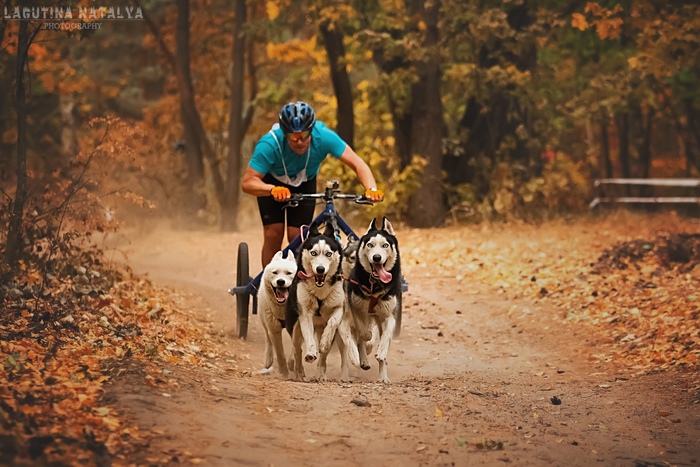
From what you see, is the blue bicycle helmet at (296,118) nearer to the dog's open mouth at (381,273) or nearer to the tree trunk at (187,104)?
the dog's open mouth at (381,273)

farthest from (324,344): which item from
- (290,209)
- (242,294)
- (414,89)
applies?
(414,89)

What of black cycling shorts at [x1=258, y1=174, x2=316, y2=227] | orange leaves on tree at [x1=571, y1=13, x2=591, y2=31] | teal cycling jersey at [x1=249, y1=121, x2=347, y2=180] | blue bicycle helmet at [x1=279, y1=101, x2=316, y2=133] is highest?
orange leaves on tree at [x1=571, y1=13, x2=591, y2=31]

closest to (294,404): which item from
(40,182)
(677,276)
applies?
(40,182)

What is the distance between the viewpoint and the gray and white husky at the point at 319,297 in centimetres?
819

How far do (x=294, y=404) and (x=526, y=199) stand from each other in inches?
654

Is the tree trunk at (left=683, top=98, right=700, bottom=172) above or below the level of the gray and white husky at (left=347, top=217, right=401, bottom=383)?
above

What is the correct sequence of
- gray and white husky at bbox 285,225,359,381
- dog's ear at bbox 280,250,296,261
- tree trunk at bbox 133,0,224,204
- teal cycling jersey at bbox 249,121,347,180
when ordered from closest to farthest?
gray and white husky at bbox 285,225,359,381 → dog's ear at bbox 280,250,296,261 → teal cycling jersey at bbox 249,121,347,180 → tree trunk at bbox 133,0,224,204

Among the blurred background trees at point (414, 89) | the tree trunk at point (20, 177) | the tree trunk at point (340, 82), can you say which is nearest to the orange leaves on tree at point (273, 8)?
the blurred background trees at point (414, 89)

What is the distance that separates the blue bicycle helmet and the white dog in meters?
1.15

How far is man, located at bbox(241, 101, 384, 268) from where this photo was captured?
9125 mm

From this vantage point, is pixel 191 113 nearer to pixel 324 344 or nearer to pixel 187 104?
pixel 187 104

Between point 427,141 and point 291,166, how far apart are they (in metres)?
13.5

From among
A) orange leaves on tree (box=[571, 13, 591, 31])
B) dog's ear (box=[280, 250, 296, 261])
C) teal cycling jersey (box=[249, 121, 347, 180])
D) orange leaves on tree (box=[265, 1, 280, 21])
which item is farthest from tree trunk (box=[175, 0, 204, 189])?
dog's ear (box=[280, 250, 296, 261])

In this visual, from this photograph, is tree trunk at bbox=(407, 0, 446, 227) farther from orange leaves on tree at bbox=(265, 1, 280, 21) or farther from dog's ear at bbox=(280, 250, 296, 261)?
dog's ear at bbox=(280, 250, 296, 261)
